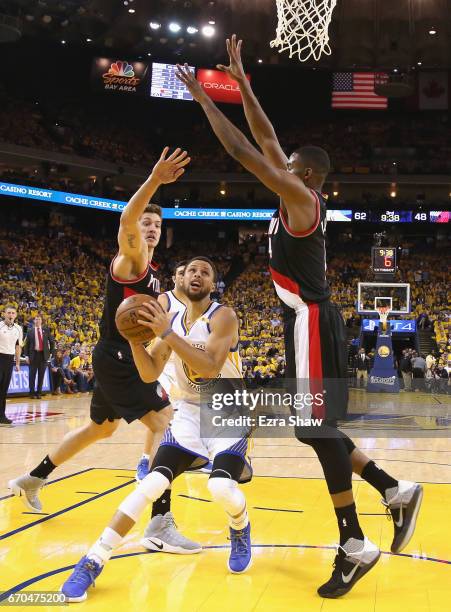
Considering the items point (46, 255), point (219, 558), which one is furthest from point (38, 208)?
point (219, 558)

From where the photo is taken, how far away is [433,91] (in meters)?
33.5

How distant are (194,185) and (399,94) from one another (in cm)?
1115

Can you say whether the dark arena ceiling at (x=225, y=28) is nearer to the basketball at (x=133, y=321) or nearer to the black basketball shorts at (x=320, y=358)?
the basketball at (x=133, y=321)

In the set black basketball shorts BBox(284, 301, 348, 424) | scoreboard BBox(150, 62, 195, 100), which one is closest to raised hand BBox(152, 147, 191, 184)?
black basketball shorts BBox(284, 301, 348, 424)

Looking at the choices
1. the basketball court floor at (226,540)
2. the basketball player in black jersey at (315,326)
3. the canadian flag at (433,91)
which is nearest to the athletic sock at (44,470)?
the basketball court floor at (226,540)

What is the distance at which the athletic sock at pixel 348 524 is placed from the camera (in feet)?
12.0

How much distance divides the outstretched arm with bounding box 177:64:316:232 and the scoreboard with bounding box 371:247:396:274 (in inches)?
750

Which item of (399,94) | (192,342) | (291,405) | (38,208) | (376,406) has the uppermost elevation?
(399,94)

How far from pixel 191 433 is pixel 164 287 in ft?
85.9

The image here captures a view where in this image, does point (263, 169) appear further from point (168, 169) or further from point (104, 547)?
point (104, 547)

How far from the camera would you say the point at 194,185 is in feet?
117

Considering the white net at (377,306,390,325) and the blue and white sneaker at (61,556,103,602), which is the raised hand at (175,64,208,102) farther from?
the white net at (377,306,390,325)

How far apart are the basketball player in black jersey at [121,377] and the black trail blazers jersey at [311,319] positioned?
1166 millimetres

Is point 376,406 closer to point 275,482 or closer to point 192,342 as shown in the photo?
point 275,482
